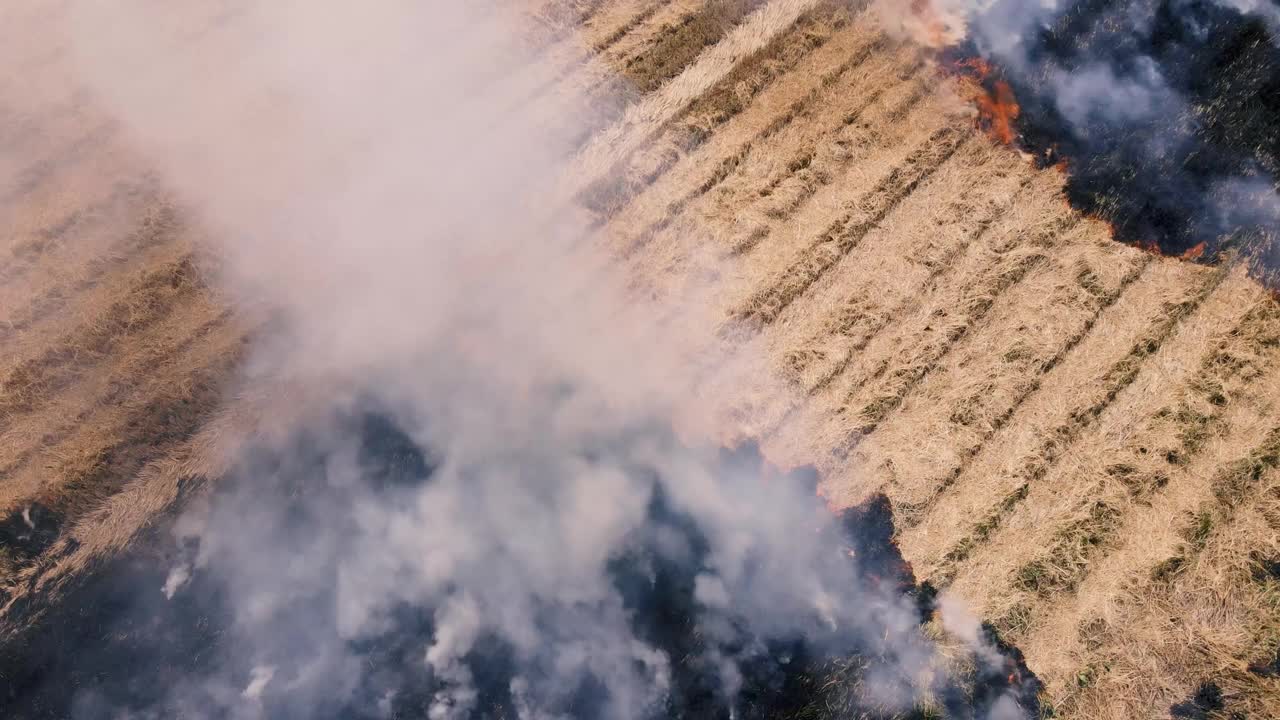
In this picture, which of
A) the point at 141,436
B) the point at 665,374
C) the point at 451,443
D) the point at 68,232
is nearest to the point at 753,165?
the point at 665,374

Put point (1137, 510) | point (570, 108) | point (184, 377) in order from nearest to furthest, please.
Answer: point (1137, 510)
point (184, 377)
point (570, 108)

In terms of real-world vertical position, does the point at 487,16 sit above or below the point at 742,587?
above

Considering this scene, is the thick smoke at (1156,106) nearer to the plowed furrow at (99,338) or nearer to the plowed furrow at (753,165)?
the plowed furrow at (753,165)

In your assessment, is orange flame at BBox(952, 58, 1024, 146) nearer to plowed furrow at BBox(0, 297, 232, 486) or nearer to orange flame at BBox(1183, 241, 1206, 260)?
orange flame at BBox(1183, 241, 1206, 260)

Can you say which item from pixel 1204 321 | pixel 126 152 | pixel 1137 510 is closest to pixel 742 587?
pixel 1137 510

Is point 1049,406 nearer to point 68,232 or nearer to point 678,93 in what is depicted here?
point 678,93

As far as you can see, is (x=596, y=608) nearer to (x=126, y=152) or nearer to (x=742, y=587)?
(x=742, y=587)
